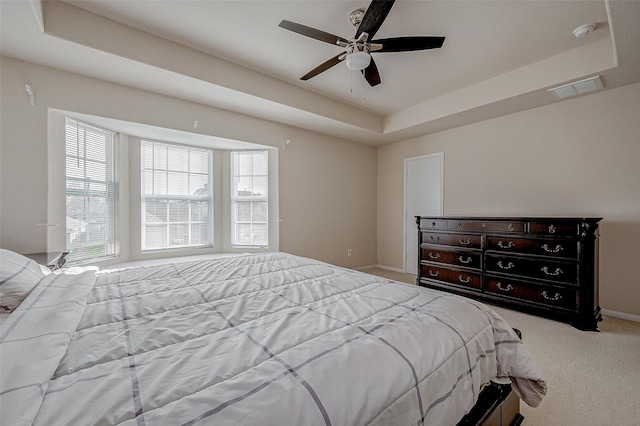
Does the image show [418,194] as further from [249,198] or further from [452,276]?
[249,198]

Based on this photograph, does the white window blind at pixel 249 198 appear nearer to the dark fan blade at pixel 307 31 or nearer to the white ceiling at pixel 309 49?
the white ceiling at pixel 309 49

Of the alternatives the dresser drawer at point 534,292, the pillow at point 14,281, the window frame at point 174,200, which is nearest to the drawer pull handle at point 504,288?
the dresser drawer at point 534,292

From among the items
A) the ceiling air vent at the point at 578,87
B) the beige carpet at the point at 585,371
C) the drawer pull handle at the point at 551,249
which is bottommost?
the beige carpet at the point at 585,371

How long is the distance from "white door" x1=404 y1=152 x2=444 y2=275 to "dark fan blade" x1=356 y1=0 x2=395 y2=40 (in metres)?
2.91

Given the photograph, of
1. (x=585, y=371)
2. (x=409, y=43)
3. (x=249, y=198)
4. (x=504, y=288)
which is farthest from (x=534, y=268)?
(x=249, y=198)

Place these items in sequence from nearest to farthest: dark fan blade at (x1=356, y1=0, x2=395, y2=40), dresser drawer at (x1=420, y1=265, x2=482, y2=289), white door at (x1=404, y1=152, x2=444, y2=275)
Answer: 1. dark fan blade at (x1=356, y1=0, x2=395, y2=40)
2. dresser drawer at (x1=420, y1=265, x2=482, y2=289)
3. white door at (x1=404, y1=152, x2=444, y2=275)

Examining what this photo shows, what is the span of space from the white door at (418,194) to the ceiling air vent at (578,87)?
158 centimetres

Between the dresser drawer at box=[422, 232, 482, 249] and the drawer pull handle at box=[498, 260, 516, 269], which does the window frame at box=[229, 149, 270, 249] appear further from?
the drawer pull handle at box=[498, 260, 516, 269]

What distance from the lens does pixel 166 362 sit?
798 millimetres

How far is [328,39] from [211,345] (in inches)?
85.3

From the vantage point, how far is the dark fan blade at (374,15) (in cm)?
169

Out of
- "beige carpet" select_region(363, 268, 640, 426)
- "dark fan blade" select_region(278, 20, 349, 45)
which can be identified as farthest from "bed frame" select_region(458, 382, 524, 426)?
"dark fan blade" select_region(278, 20, 349, 45)

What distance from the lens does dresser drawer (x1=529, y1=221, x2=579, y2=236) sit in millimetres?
2671

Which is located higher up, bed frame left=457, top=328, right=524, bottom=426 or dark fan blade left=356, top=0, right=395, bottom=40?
dark fan blade left=356, top=0, right=395, bottom=40
